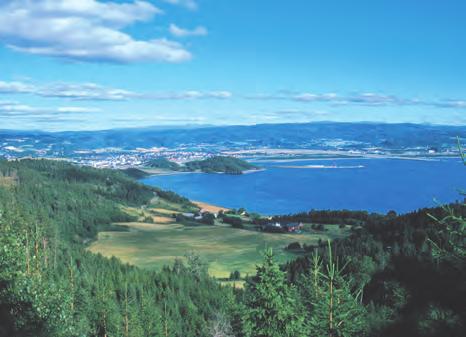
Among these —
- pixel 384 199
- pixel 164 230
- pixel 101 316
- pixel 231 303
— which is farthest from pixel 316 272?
pixel 384 199

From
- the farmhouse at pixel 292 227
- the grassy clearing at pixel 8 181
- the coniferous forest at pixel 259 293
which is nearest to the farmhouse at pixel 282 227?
the farmhouse at pixel 292 227

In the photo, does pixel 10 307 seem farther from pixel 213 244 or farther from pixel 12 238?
pixel 213 244

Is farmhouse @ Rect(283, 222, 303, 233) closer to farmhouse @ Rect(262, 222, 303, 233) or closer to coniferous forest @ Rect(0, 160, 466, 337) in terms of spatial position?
farmhouse @ Rect(262, 222, 303, 233)

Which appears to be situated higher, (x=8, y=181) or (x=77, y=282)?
(x=8, y=181)

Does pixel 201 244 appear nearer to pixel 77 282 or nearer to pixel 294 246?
pixel 294 246

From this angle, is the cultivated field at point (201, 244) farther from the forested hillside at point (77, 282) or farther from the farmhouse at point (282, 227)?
the forested hillside at point (77, 282)

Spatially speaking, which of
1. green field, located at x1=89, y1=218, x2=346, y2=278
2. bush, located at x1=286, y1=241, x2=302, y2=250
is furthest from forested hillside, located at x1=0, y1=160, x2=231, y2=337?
bush, located at x1=286, y1=241, x2=302, y2=250

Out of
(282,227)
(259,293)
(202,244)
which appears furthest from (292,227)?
(259,293)
